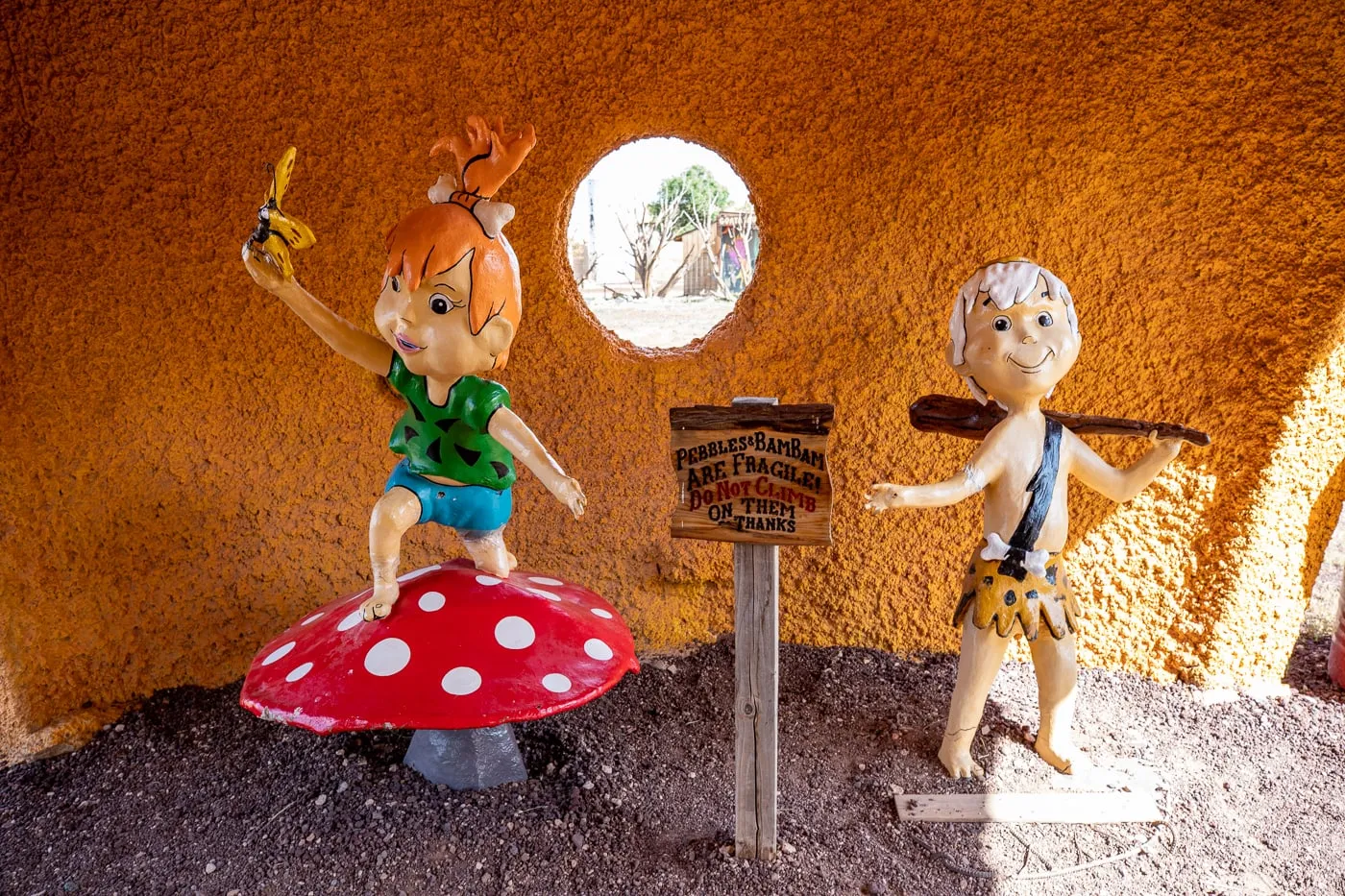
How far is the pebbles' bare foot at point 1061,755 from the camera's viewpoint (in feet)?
7.77

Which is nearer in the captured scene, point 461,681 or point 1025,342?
point 461,681

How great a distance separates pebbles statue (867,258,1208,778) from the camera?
6.56 ft

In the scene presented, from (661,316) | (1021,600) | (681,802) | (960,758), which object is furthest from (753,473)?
(661,316)

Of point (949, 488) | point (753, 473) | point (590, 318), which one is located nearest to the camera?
point (753, 473)

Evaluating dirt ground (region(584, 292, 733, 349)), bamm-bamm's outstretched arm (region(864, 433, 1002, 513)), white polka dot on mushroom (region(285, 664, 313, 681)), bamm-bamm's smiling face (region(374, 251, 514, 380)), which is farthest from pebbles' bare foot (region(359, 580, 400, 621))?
dirt ground (region(584, 292, 733, 349))

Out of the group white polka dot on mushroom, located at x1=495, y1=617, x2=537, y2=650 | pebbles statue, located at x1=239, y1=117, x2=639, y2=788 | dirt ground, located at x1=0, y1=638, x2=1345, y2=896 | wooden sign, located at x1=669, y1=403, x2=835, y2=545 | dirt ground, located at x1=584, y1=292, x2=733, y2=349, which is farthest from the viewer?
dirt ground, located at x1=584, y1=292, x2=733, y2=349

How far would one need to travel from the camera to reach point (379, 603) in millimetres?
1973

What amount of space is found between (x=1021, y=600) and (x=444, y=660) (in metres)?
1.53

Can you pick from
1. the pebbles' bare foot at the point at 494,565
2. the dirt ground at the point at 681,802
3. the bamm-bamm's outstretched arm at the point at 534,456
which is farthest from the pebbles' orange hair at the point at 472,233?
the dirt ground at the point at 681,802

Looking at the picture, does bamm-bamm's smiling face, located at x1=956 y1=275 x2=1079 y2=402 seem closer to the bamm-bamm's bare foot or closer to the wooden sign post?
the wooden sign post

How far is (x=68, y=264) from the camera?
2.52 meters

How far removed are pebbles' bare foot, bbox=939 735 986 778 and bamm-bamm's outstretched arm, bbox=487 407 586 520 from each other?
1389 millimetres

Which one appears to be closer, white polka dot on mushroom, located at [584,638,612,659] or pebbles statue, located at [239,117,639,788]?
pebbles statue, located at [239,117,639,788]

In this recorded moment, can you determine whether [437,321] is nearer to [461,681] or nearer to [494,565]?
[494,565]
